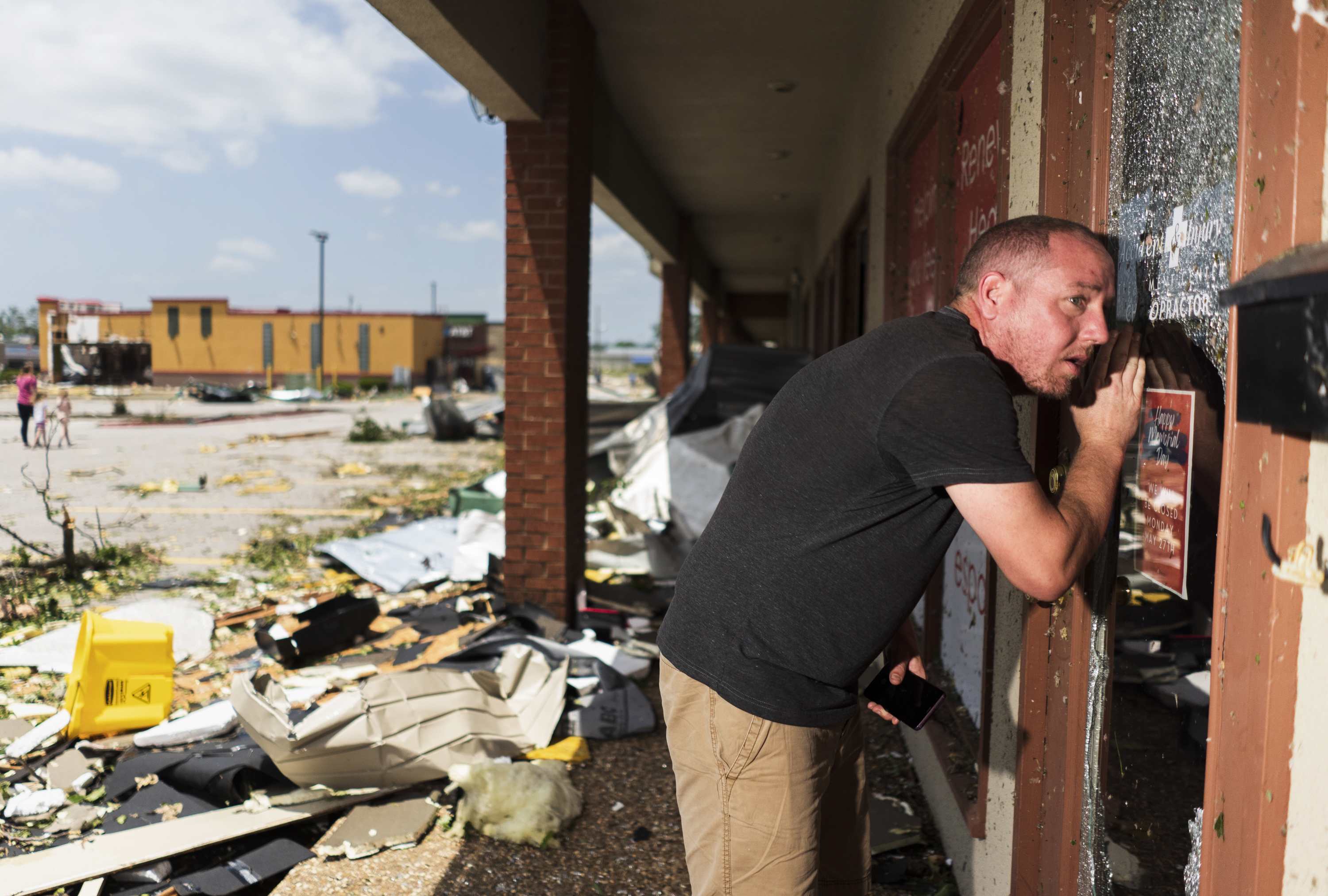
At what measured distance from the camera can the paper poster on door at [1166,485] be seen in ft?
5.12

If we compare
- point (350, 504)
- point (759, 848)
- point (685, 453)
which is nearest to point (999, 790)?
point (759, 848)

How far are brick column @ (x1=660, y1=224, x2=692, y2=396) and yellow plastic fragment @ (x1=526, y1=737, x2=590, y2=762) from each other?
10369 millimetres

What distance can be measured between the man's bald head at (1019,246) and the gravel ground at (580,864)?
7.38ft

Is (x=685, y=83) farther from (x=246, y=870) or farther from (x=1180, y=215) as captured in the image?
(x=246, y=870)

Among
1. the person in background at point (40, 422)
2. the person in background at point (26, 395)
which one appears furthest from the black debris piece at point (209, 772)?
the person in background at point (26, 395)

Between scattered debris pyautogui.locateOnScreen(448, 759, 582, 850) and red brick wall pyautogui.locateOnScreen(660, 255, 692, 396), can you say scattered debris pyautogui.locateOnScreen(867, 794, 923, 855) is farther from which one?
red brick wall pyautogui.locateOnScreen(660, 255, 692, 396)

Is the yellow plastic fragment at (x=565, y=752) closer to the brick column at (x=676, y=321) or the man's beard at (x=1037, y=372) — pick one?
the man's beard at (x=1037, y=372)

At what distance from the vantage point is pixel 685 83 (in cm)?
699

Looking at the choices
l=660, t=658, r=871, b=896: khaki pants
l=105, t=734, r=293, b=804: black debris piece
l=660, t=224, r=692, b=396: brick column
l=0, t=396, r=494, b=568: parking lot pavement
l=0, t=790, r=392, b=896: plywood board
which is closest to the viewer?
l=660, t=658, r=871, b=896: khaki pants

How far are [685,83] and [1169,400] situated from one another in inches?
241

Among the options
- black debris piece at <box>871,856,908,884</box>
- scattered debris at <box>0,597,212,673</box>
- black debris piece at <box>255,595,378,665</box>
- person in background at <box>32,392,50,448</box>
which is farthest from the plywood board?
person in background at <box>32,392,50,448</box>

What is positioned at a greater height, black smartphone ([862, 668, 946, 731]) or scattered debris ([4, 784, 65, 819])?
black smartphone ([862, 668, 946, 731])

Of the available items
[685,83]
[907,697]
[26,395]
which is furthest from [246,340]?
→ [907,697]

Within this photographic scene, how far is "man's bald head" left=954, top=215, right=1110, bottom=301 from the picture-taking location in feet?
5.08
